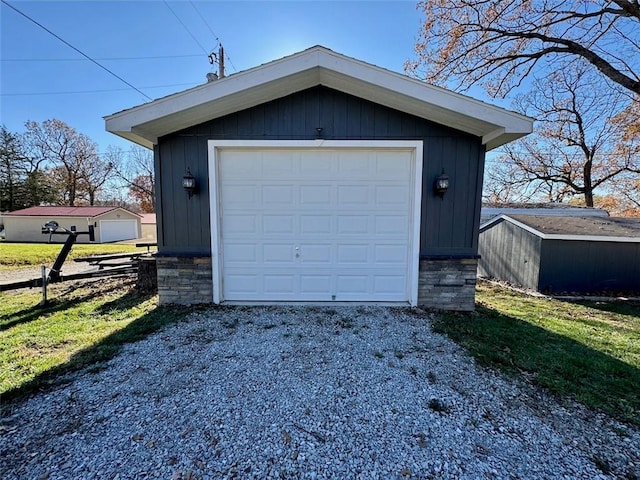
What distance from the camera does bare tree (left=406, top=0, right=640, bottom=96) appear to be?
8.14 meters

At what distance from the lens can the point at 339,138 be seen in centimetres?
476

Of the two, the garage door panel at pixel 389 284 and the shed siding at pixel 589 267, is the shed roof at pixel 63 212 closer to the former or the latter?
the garage door panel at pixel 389 284

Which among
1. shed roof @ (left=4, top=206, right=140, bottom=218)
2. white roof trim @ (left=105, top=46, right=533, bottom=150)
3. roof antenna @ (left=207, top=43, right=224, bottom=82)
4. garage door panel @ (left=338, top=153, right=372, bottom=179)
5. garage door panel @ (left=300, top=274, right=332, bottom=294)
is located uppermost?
roof antenna @ (left=207, top=43, right=224, bottom=82)

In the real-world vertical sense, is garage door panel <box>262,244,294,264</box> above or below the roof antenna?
below

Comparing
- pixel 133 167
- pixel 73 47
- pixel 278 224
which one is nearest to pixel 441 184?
pixel 278 224

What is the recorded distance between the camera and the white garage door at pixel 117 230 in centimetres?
2288

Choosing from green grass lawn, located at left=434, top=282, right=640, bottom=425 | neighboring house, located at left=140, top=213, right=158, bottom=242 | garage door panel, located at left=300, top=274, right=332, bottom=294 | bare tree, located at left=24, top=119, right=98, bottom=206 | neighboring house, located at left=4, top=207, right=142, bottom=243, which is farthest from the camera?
neighboring house, located at left=140, top=213, right=158, bottom=242

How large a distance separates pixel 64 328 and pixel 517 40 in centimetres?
1353

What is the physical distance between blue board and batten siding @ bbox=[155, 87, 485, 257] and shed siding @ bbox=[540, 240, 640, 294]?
406 centimetres

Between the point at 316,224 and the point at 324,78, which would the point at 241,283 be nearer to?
the point at 316,224

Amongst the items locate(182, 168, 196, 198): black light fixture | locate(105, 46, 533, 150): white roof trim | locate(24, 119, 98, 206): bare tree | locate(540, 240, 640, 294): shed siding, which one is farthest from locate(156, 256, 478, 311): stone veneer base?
locate(24, 119, 98, 206): bare tree

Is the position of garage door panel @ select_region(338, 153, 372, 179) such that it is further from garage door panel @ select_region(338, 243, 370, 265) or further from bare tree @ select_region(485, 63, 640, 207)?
bare tree @ select_region(485, 63, 640, 207)

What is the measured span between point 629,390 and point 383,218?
343cm

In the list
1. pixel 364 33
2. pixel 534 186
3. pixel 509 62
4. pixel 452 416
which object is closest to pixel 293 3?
pixel 364 33
